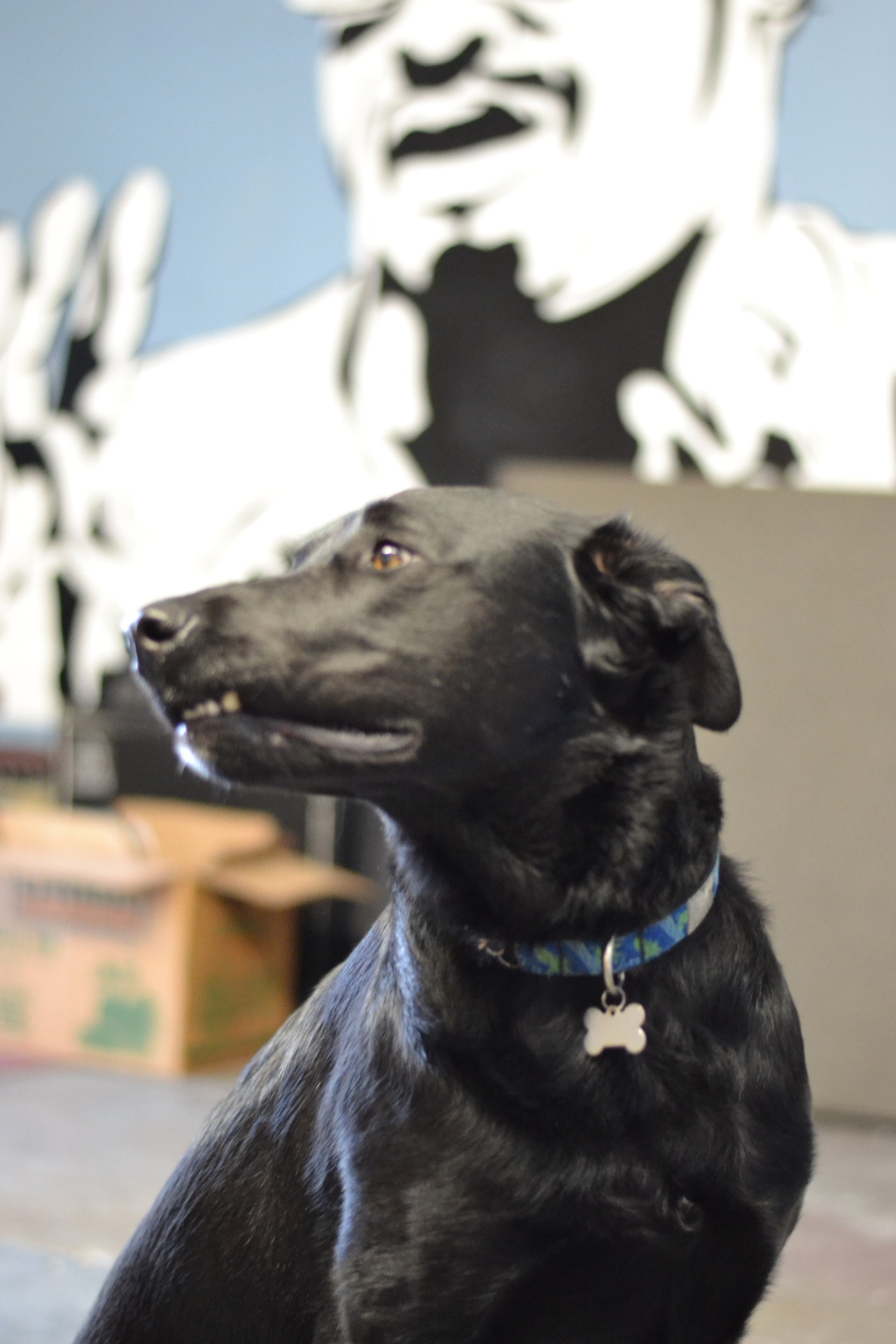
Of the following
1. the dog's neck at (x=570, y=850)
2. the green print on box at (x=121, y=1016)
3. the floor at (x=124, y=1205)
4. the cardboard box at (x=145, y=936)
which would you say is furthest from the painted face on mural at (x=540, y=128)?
the dog's neck at (x=570, y=850)

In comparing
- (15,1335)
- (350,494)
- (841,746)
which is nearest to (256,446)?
(350,494)

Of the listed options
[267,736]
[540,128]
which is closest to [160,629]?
[267,736]

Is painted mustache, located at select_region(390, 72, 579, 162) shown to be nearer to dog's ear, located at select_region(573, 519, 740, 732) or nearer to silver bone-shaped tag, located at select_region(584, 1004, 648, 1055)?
dog's ear, located at select_region(573, 519, 740, 732)

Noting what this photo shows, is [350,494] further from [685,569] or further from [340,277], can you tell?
[685,569]

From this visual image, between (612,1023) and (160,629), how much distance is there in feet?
1.66

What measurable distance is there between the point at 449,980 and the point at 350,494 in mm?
2974

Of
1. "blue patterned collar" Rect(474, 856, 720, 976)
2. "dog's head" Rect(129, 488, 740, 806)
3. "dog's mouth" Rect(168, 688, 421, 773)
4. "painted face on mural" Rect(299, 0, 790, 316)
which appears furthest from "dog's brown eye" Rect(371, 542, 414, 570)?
"painted face on mural" Rect(299, 0, 790, 316)

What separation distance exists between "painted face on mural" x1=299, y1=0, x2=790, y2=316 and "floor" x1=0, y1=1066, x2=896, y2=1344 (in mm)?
2293

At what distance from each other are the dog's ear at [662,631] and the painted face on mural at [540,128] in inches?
107

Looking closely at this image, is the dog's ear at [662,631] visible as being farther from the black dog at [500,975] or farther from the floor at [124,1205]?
the floor at [124,1205]

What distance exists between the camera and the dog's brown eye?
4.16 ft

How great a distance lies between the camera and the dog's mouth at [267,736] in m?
1.19

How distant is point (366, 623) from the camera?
1234 mm

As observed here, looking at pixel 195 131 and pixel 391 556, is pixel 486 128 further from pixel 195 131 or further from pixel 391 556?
pixel 391 556
